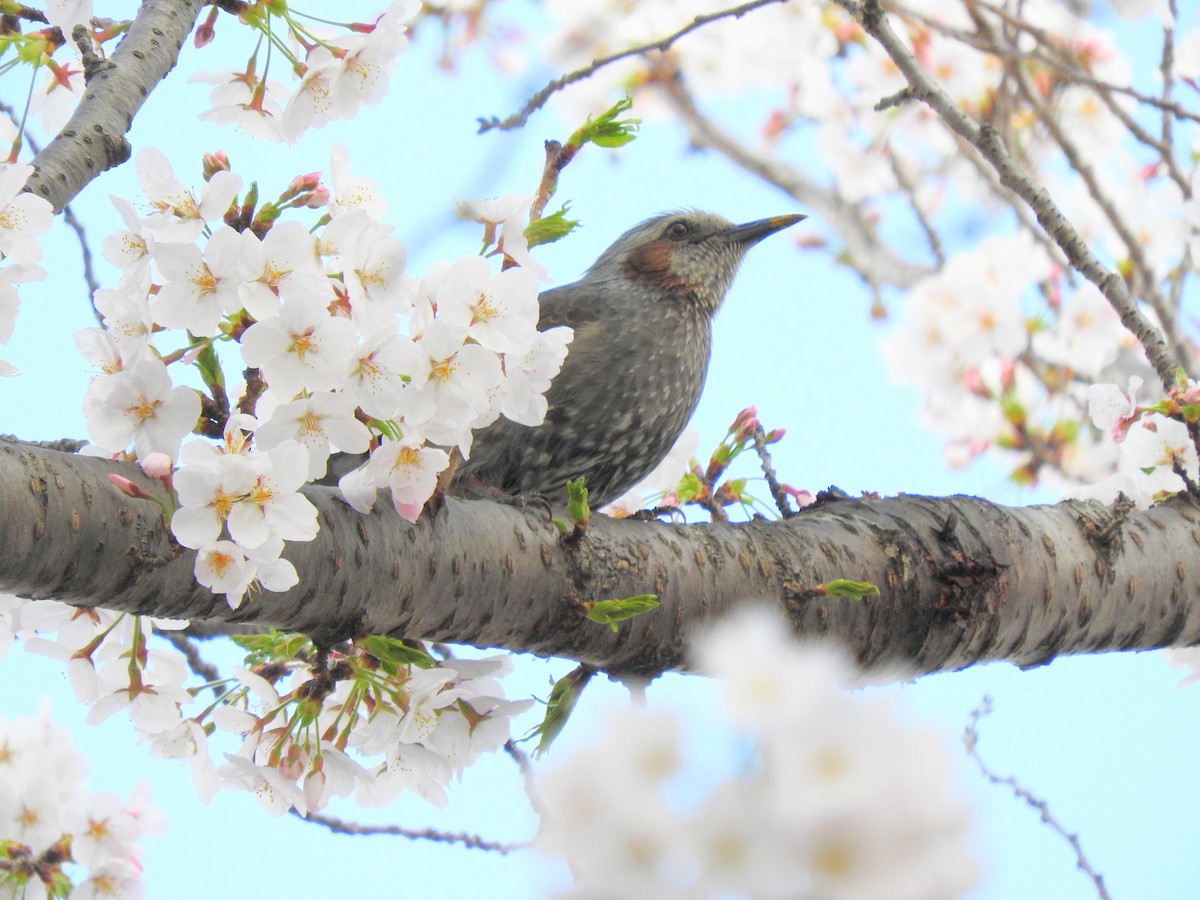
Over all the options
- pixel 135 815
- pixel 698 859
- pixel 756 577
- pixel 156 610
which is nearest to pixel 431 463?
pixel 156 610

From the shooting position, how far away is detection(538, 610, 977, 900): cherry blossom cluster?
0.57 metres

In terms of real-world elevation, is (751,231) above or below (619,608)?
above

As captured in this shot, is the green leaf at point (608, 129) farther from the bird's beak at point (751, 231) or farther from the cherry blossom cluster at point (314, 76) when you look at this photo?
the bird's beak at point (751, 231)

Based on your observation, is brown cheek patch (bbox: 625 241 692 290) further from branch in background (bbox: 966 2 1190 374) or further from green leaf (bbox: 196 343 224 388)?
green leaf (bbox: 196 343 224 388)

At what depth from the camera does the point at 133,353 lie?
4.02ft

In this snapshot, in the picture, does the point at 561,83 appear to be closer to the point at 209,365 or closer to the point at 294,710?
the point at 209,365

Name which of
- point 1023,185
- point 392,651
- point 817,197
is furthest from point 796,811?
point 817,197

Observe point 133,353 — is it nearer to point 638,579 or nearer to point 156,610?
point 156,610

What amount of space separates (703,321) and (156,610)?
72.1 inches

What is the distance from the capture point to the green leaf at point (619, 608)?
133 cm

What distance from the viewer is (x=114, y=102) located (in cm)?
158

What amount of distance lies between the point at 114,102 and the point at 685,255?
5.37 ft

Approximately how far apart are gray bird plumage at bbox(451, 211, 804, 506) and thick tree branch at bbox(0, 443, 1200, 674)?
19.9 inches

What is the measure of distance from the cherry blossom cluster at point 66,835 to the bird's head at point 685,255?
1592 mm
